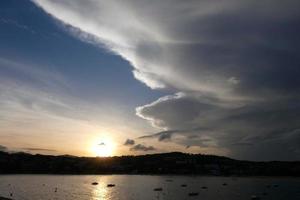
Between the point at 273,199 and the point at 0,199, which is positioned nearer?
the point at 0,199

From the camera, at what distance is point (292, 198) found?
16200 centimetres

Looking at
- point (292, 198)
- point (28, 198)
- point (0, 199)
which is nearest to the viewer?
point (0, 199)

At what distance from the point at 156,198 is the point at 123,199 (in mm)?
13464

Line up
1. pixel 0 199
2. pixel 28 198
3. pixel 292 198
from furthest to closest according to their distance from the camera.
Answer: pixel 292 198, pixel 28 198, pixel 0 199

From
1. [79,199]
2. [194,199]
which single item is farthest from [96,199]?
[194,199]

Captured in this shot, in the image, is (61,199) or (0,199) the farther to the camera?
(61,199)

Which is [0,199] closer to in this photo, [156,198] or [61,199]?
[61,199]

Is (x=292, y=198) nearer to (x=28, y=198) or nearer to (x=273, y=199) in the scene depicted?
(x=273, y=199)

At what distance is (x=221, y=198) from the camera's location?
15725 cm

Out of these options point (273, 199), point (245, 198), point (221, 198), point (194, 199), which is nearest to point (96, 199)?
point (194, 199)

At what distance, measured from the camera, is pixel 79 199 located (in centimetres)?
15575

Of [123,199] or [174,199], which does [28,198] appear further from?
[174,199]

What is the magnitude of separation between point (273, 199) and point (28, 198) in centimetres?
9805

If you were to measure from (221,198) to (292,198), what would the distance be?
30.7 meters
